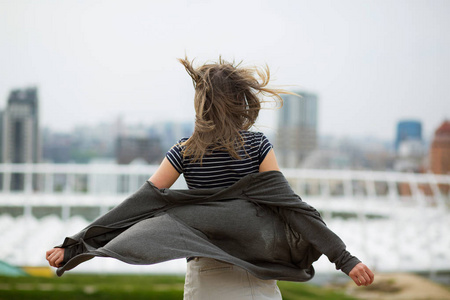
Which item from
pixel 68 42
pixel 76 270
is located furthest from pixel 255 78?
pixel 68 42

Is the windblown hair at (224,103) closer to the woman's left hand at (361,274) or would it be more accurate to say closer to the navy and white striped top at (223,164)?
the navy and white striped top at (223,164)

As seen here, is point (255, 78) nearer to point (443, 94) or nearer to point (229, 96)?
point (229, 96)

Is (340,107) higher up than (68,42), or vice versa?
(68,42)

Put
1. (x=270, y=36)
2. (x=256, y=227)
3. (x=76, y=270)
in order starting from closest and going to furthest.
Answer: (x=256, y=227) → (x=76, y=270) → (x=270, y=36)

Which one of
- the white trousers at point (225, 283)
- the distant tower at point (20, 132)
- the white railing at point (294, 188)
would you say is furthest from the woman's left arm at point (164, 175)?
the distant tower at point (20, 132)

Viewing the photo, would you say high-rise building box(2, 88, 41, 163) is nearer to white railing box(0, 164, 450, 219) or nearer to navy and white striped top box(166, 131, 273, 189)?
white railing box(0, 164, 450, 219)

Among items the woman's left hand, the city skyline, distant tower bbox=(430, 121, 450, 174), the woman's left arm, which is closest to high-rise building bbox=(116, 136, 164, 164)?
the city skyline

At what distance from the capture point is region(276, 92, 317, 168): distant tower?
8.27 m

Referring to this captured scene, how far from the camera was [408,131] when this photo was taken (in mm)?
7949

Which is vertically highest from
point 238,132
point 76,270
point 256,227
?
point 238,132

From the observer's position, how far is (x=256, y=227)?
4.04 ft

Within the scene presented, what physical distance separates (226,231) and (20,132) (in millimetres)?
7046

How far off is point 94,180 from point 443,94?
6030mm

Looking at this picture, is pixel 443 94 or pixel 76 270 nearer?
pixel 76 270
